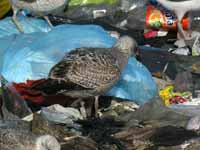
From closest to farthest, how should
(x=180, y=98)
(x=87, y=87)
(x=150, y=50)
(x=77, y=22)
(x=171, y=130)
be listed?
(x=171, y=130)
(x=87, y=87)
(x=180, y=98)
(x=150, y=50)
(x=77, y=22)

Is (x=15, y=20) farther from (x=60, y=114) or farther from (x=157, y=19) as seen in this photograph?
(x=60, y=114)

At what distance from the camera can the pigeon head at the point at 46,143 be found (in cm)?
496

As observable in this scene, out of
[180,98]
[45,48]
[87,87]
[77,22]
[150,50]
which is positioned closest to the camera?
[87,87]

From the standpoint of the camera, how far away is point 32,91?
6578 millimetres

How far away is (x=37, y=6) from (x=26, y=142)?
327 centimetres

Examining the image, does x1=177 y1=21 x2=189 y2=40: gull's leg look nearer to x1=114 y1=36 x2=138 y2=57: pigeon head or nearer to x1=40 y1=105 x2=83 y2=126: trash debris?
x1=114 y1=36 x2=138 y2=57: pigeon head

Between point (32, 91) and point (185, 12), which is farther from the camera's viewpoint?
point (185, 12)

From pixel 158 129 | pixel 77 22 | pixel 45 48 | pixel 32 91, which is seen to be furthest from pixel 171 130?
pixel 77 22

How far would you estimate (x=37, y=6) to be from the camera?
8.09m

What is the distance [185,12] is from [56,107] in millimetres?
2701

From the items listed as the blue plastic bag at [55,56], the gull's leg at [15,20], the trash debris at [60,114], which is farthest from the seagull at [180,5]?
the trash debris at [60,114]

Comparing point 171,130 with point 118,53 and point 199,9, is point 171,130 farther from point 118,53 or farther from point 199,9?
point 199,9

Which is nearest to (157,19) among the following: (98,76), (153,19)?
(153,19)

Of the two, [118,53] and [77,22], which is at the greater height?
[118,53]
